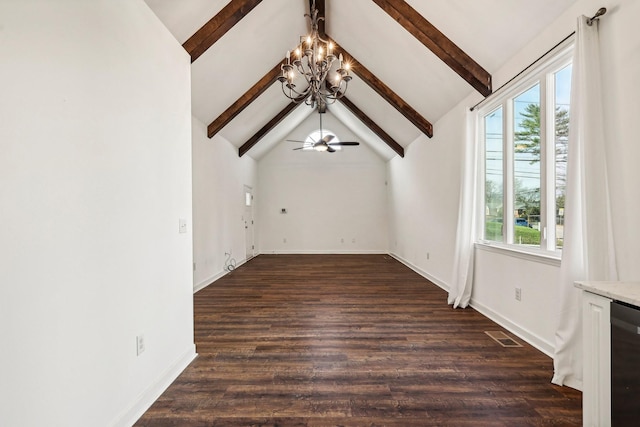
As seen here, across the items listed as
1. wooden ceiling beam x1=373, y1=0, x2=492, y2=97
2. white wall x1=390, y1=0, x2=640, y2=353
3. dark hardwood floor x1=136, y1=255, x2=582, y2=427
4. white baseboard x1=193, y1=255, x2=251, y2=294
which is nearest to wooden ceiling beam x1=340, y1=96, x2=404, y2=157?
white wall x1=390, y1=0, x2=640, y2=353

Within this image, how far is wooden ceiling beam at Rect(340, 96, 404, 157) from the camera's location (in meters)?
6.20

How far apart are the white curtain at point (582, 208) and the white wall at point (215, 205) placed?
14.0 ft

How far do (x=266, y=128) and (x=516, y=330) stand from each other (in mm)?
5681

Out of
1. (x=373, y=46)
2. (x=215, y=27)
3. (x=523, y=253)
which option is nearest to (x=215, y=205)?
(x=215, y=27)

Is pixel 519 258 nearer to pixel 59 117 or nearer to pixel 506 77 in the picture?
pixel 506 77

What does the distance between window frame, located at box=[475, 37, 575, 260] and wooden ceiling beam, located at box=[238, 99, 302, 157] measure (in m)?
4.07

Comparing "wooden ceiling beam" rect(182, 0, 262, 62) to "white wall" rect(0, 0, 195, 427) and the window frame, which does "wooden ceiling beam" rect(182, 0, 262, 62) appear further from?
the window frame

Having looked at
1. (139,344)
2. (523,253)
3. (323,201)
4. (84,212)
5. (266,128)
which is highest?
(266,128)

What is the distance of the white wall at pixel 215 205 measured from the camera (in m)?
4.53

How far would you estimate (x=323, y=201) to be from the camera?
8.52 meters

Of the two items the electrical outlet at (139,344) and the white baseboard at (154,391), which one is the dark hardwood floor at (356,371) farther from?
the electrical outlet at (139,344)

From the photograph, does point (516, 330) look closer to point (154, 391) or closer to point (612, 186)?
point (612, 186)

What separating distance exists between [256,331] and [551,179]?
2992mm

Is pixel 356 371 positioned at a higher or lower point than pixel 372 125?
lower
